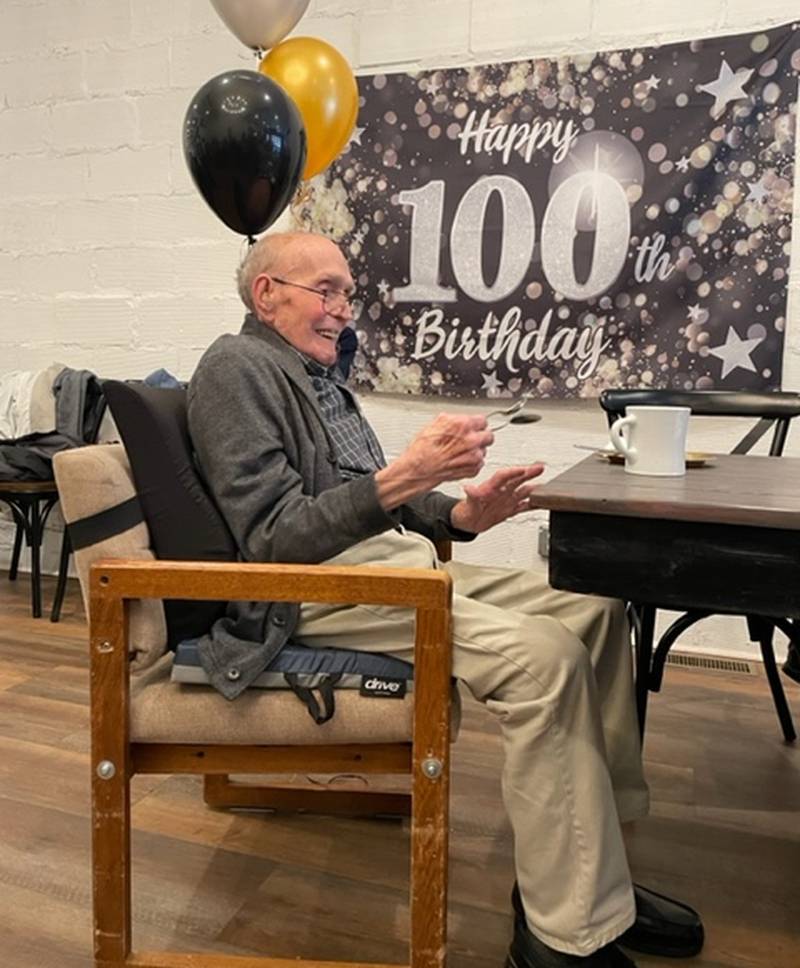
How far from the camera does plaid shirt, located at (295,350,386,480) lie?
1381mm

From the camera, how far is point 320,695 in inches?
42.9

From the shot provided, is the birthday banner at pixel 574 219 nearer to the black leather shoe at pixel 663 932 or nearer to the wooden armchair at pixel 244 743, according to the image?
the black leather shoe at pixel 663 932

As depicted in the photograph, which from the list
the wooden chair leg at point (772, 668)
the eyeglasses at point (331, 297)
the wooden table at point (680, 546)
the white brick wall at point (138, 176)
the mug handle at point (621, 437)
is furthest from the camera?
the white brick wall at point (138, 176)

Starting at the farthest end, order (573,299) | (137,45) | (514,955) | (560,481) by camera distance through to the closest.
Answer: (137,45) → (573,299) → (514,955) → (560,481)

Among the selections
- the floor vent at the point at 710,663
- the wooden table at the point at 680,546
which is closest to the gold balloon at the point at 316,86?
the wooden table at the point at 680,546

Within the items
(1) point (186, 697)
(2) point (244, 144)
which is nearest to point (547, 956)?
(1) point (186, 697)

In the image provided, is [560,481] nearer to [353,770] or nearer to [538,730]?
[538,730]

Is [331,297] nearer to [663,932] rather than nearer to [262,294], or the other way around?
[262,294]

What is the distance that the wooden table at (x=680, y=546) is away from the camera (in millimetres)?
850

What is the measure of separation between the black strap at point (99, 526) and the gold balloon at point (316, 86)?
135 cm

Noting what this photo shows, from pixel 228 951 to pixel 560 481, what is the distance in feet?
2.69

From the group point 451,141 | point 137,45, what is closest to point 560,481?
point 451,141

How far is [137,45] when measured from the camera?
307 centimetres

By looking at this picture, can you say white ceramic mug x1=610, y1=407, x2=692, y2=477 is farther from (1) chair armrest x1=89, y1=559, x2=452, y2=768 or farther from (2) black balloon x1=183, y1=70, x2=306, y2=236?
(2) black balloon x1=183, y1=70, x2=306, y2=236
